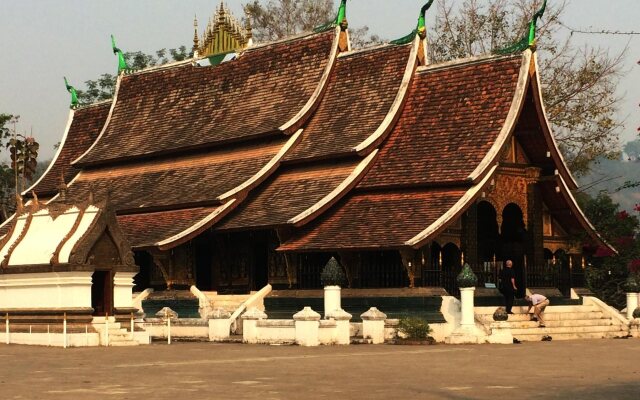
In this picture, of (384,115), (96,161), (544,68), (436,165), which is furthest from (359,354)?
(544,68)

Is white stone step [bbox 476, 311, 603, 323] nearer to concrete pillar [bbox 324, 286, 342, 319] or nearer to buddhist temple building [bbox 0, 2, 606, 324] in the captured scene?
buddhist temple building [bbox 0, 2, 606, 324]

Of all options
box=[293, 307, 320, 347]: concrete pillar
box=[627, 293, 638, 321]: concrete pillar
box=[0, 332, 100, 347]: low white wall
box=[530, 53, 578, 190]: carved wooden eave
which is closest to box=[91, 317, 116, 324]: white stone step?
box=[0, 332, 100, 347]: low white wall

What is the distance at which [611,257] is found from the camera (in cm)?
4544

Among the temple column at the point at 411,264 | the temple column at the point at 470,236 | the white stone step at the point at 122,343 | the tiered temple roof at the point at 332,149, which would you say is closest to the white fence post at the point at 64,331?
the white stone step at the point at 122,343

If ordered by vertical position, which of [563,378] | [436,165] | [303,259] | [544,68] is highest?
[544,68]

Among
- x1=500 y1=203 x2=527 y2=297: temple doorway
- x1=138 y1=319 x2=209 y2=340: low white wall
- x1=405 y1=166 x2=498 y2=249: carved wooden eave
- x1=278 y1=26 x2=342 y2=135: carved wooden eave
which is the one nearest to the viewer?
x1=405 y1=166 x2=498 y2=249: carved wooden eave

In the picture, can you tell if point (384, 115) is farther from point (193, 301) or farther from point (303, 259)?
point (193, 301)

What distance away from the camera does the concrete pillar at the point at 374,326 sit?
27250mm

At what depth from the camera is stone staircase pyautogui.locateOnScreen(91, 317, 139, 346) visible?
1048 inches

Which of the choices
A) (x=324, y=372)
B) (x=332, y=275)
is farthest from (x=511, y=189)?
(x=324, y=372)

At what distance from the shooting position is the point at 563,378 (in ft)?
57.5

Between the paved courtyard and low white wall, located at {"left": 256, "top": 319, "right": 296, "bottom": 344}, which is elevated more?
low white wall, located at {"left": 256, "top": 319, "right": 296, "bottom": 344}

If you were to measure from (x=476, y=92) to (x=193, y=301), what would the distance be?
8.74 metres

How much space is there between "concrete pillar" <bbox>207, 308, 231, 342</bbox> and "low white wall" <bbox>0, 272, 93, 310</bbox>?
3610mm
